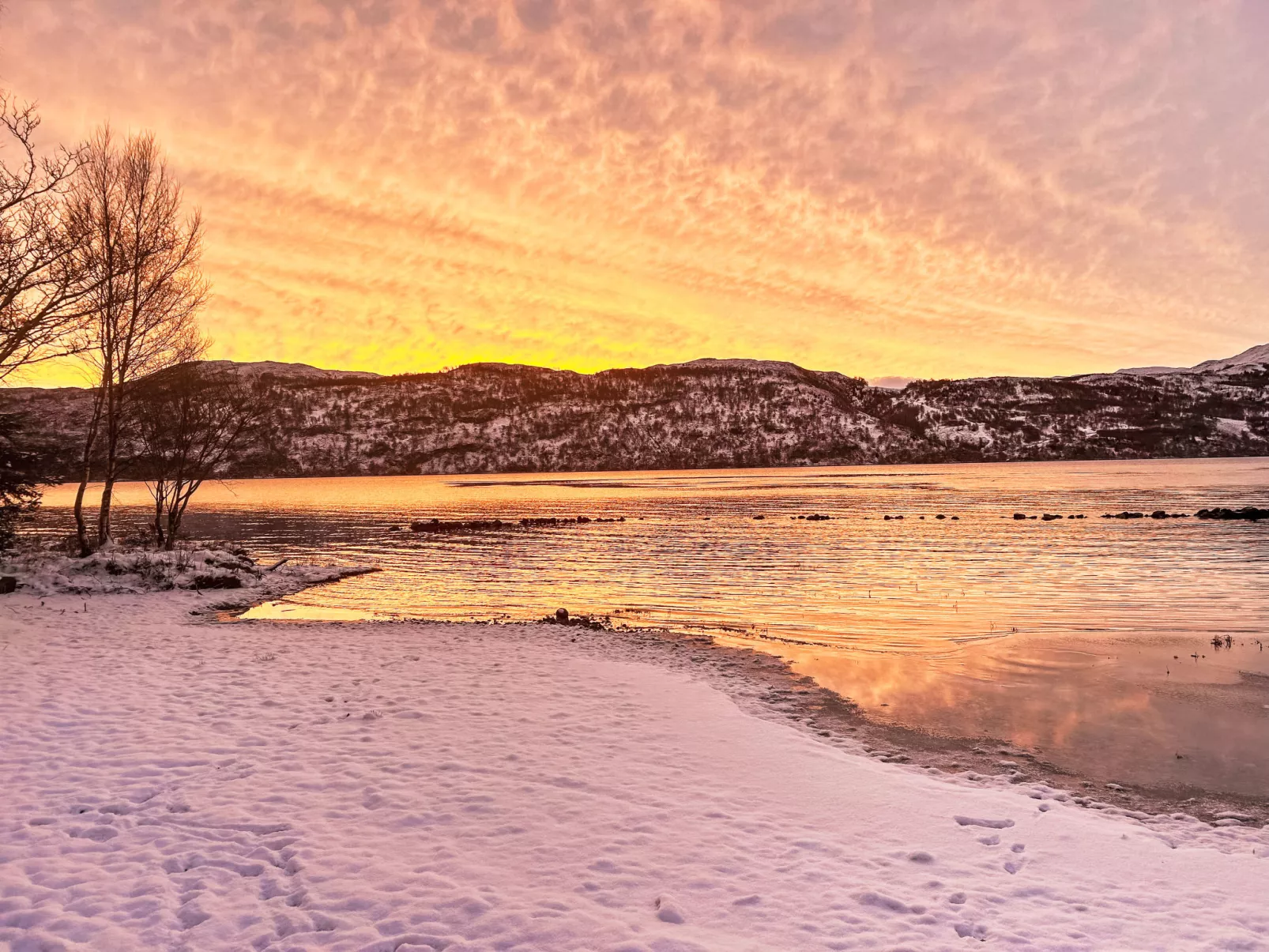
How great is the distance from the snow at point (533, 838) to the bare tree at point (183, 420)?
67.4ft

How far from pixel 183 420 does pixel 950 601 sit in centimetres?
3200

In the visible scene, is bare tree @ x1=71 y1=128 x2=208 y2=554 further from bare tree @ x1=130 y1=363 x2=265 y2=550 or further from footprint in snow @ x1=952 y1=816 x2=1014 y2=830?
footprint in snow @ x1=952 y1=816 x2=1014 y2=830

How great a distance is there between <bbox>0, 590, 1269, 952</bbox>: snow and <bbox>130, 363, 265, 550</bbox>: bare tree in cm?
2055

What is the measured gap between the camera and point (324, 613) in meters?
22.8

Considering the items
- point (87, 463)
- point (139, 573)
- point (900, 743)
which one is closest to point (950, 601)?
point (900, 743)

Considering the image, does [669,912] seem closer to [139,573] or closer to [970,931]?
[970,931]

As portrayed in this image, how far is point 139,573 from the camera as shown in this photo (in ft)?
83.7

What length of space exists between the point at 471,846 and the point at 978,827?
5693 millimetres

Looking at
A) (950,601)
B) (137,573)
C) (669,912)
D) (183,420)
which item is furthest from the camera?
(183,420)

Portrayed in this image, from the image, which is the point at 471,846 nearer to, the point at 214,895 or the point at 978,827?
the point at 214,895

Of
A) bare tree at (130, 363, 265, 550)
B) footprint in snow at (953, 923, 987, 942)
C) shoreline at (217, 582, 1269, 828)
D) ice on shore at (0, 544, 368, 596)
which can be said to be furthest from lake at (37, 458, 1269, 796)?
bare tree at (130, 363, 265, 550)

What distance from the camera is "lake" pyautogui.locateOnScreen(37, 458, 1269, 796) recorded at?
11938mm

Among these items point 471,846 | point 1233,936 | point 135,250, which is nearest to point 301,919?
point 471,846

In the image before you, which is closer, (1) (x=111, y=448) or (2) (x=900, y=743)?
(2) (x=900, y=743)
